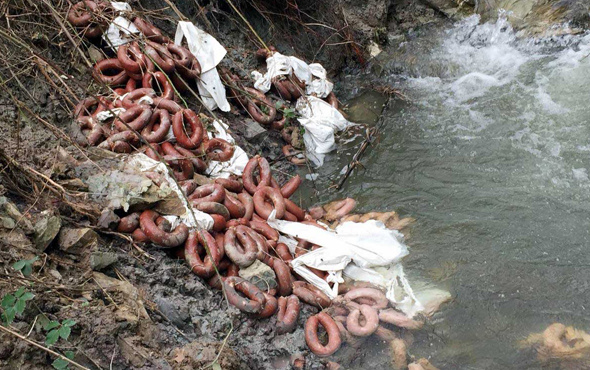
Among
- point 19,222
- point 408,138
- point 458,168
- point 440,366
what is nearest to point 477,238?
point 458,168

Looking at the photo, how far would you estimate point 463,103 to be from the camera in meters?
6.92

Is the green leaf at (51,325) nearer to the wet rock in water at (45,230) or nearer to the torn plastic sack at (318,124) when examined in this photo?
the wet rock in water at (45,230)

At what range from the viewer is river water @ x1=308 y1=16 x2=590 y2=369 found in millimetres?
4258

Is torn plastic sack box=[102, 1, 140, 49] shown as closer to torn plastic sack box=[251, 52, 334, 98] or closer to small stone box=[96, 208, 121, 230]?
torn plastic sack box=[251, 52, 334, 98]

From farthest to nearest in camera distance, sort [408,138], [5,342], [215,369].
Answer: [408,138], [215,369], [5,342]

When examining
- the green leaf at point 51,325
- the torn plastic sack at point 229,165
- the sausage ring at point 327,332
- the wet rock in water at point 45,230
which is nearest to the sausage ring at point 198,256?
the sausage ring at point 327,332

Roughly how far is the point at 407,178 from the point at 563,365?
266 centimetres

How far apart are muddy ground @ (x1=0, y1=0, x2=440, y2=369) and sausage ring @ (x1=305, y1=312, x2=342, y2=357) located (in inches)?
3.0

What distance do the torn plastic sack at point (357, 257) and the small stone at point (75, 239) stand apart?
180 cm

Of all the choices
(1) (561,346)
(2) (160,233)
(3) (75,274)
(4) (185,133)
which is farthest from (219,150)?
(1) (561,346)

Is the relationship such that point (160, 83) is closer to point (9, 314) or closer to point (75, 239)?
point (75, 239)

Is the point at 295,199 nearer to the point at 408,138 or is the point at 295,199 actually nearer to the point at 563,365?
the point at 408,138

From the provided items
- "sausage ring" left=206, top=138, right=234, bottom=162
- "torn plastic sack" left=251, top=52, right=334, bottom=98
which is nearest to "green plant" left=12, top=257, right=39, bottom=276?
"sausage ring" left=206, top=138, right=234, bottom=162

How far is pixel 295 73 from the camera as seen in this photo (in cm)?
707
